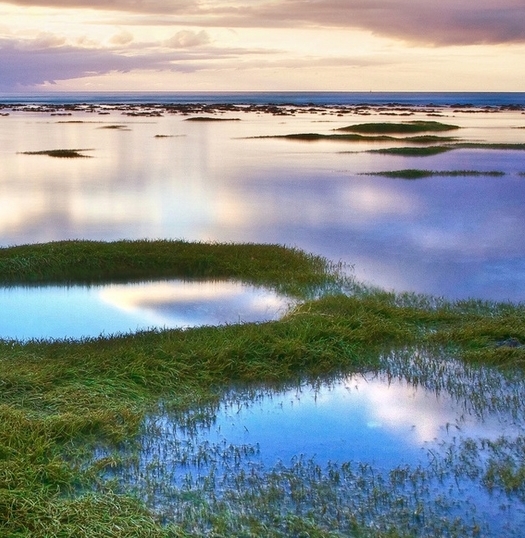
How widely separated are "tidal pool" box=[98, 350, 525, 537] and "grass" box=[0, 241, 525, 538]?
0.06 meters

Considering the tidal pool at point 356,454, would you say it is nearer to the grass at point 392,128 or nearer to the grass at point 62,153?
the grass at point 62,153

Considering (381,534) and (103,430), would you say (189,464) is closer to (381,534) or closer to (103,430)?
(103,430)

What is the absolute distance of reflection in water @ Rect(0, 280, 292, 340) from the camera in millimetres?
11930

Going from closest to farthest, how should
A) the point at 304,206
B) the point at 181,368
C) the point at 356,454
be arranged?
the point at 356,454, the point at 181,368, the point at 304,206

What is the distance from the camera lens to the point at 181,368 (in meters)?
9.62

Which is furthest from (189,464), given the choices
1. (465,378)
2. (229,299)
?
(229,299)

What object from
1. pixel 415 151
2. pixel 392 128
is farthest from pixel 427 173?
pixel 392 128

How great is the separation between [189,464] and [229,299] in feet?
19.7

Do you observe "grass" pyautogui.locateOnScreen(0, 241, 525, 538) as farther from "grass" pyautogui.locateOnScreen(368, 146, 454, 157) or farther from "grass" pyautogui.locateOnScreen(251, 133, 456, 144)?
"grass" pyautogui.locateOnScreen(251, 133, 456, 144)

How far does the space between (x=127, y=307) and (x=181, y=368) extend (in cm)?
359

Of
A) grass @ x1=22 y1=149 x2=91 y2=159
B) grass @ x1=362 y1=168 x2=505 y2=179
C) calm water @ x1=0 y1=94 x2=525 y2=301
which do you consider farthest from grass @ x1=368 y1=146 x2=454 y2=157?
grass @ x1=22 y1=149 x2=91 y2=159

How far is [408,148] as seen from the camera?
134 feet

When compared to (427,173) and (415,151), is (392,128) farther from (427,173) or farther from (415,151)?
(427,173)

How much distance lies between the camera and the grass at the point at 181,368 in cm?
634
